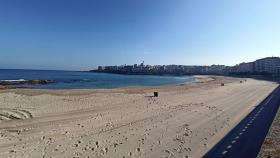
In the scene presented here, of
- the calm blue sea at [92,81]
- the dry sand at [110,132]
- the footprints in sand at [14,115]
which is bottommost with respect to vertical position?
the calm blue sea at [92,81]

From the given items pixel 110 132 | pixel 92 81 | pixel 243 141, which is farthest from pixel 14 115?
pixel 92 81

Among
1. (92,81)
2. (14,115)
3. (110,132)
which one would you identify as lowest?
(92,81)

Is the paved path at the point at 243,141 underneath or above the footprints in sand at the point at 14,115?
underneath

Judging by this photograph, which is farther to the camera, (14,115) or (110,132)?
(14,115)

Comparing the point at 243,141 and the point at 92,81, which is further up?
the point at 243,141

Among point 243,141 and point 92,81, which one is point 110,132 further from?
point 92,81

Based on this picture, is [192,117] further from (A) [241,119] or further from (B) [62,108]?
(B) [62,108]

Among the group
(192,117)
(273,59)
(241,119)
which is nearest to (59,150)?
(192,117)

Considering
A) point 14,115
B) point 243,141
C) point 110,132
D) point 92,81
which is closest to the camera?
point 243,141

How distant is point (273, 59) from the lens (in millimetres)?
161625

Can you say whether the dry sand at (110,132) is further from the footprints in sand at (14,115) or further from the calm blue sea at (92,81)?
the calm blue sea at (92,81)

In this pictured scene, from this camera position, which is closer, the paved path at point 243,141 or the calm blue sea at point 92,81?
the paved path at point 243,141

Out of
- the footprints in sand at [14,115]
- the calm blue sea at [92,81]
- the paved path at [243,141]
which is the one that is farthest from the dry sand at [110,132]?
the calm blue sea at [92,81]

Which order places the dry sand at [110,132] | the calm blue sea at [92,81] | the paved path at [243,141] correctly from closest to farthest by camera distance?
the paved path at [243,141] → the dry sand at [110,132] → the calm blue sea at [92,81]
